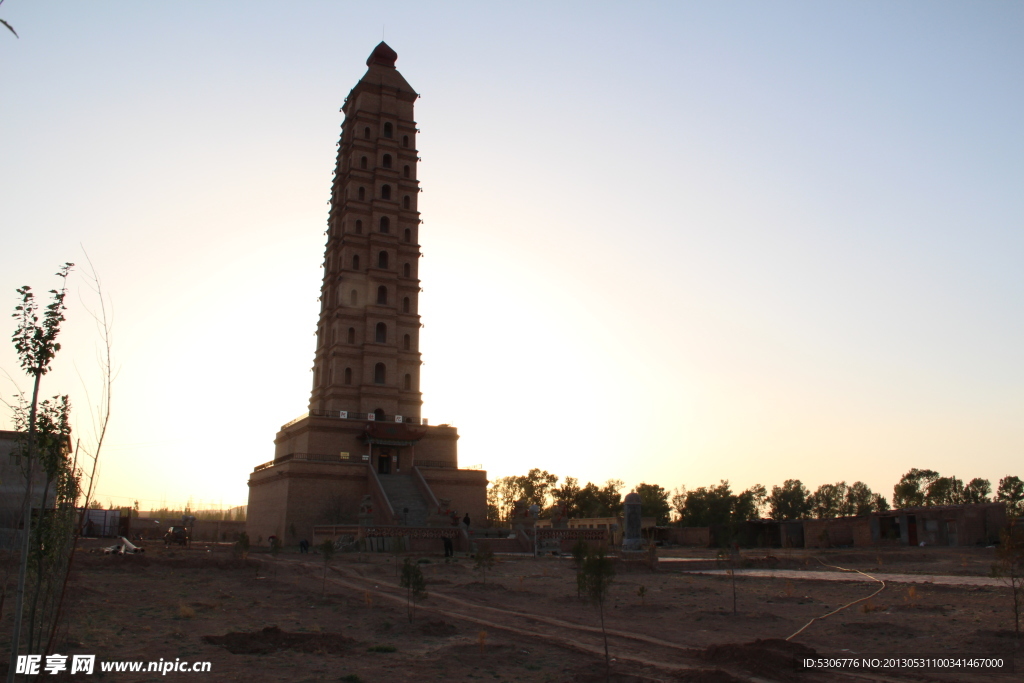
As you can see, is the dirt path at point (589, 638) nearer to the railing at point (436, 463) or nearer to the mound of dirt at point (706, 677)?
the mound of dirt at point (706, 677)

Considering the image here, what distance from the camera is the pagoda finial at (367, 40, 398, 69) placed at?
228 feet

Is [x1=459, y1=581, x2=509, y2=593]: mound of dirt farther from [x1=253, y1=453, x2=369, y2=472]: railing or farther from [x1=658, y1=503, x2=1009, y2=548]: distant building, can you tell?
[x1=253, y1=453, x2=369, y2=472]: railing

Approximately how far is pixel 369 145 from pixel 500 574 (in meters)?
47.6

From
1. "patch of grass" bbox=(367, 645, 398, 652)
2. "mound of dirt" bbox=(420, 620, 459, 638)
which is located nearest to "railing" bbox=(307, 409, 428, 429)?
"mound of dirt" bbox=(420, 620, 459, 638)

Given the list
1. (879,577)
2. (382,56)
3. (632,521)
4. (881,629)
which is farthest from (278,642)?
(382,56)

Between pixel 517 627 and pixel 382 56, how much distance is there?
213 feet

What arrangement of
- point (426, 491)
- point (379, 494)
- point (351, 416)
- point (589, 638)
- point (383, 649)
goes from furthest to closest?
point (351, 416) < point (426, 491) < point (379, 494) < point (589, 638) < point (383, 649)

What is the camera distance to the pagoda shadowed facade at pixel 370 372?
166 feet

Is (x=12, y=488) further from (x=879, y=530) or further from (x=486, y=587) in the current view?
(x=879, y=530)

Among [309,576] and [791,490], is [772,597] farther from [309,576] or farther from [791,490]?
[791,490]

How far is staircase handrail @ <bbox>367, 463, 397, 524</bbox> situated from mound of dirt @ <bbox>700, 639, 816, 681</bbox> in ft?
115

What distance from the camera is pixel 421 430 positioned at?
56500mm

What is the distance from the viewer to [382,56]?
69.9 m

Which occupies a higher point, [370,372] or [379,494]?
[370,372]
